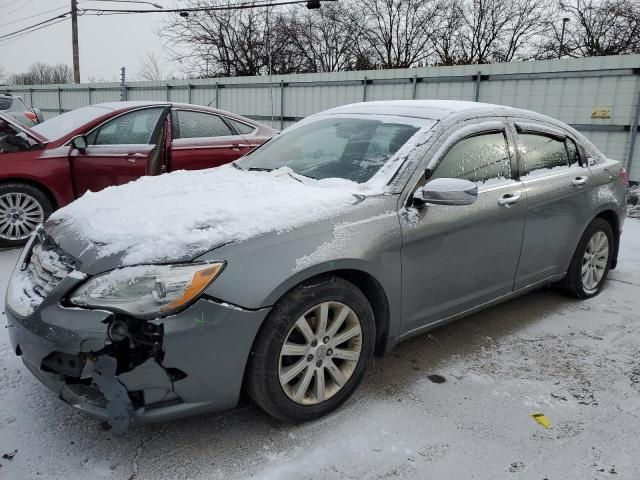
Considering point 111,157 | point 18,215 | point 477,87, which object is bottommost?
point 18,215

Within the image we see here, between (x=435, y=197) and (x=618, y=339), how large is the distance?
72.8 inches

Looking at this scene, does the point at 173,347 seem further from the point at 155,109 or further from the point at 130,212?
the point at 155,109

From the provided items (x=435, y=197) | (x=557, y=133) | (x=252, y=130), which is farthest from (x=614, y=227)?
(x=252, y=130)

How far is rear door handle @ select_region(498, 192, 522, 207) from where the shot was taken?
3280mm

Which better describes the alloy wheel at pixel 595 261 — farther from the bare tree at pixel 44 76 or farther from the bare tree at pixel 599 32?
the bare tree at pixel 44 76

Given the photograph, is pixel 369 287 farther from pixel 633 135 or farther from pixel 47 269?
pixel 633 135

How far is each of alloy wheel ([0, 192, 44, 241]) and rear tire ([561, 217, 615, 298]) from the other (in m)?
4.90

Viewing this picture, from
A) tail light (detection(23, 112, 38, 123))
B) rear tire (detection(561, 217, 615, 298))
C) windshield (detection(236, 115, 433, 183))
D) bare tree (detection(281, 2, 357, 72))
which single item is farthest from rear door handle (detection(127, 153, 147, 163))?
bare tree (detection(281, 2, 357, 72))

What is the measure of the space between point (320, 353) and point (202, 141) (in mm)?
4186

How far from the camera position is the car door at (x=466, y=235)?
2844 millimetres

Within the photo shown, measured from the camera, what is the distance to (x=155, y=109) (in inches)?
234

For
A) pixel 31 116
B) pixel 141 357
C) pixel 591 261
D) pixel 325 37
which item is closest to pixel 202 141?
pixel 591 261

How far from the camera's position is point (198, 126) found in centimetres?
619

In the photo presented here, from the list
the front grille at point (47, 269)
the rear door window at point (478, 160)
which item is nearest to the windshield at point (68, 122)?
the front grille at point (47, 269)
